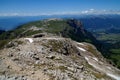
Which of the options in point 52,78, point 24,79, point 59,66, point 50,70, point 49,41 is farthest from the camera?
point 49,41

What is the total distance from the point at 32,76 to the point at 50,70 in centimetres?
648

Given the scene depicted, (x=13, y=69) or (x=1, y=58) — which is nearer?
(x=13, y=69)

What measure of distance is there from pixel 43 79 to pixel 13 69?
7.77 m

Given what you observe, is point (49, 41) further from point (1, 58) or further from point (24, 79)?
point (24, 79)

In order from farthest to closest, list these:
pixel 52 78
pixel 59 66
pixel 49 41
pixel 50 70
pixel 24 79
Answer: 1. pixel 49 41
2. pixel 59 66
3. pixel 50 70
4. pixel 52 78
5. pixel 24 79

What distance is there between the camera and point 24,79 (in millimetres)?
44656

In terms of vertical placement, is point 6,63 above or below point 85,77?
above

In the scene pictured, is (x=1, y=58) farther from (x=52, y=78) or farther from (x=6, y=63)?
(x=52, y=78)

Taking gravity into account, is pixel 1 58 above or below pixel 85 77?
above

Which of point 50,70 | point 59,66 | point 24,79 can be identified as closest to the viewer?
point 24,79

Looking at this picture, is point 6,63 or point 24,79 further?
point 6,63

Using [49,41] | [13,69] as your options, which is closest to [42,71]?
[13,69]

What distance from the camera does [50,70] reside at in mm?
52250

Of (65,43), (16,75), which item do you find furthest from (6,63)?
(65,43)
